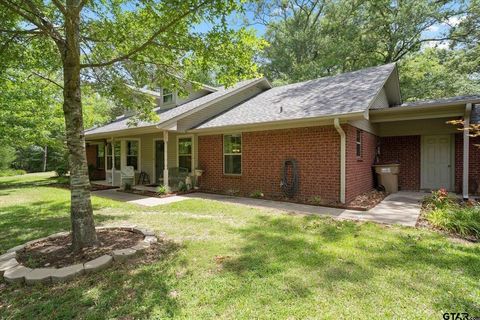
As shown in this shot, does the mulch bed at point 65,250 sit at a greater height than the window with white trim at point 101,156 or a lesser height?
lesser

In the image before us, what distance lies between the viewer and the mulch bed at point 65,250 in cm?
357

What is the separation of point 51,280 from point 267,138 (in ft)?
23.4

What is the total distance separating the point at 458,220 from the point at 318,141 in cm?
381

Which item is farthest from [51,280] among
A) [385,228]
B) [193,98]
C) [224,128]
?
[193,98]

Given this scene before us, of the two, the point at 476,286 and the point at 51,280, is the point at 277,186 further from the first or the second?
the point at 51,280

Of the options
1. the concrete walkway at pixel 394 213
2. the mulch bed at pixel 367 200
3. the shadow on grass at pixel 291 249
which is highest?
the mulch bed at pixel 367 200

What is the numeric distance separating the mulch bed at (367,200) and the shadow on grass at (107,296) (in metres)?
5.65

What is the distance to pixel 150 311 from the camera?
252 cm

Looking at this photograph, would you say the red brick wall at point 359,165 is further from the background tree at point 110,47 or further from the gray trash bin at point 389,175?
the background tree at point 110,47

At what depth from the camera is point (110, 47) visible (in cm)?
571

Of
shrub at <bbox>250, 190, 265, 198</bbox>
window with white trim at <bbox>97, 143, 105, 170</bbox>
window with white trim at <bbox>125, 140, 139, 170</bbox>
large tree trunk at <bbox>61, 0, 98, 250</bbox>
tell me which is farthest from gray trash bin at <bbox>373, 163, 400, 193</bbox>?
window with white trim at <bbox>97, 143, 105, 170</bbox>

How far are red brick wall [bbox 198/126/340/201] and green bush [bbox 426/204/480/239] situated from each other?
8.13 feet

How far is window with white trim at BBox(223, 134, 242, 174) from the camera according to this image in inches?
393

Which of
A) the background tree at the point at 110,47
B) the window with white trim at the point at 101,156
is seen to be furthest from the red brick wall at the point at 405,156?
the window with white trim at the point at 101,156
